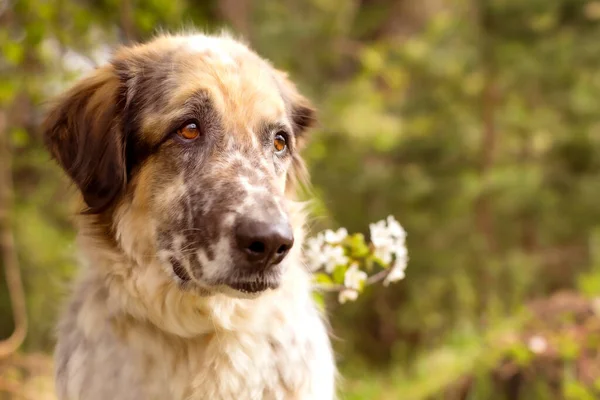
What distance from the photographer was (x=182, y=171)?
2.68 meters

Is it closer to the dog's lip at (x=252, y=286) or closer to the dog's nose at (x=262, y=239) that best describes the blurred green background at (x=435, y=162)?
the dog's lip at (x=252, y=286)

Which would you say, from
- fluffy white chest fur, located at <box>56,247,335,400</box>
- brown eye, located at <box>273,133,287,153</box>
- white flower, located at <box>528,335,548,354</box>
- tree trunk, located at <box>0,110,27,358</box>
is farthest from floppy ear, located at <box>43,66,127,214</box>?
white flower, located at <box>528,335,548,354</box>

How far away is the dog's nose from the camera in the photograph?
7.53 ft

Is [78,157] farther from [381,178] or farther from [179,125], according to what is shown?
[381,178]

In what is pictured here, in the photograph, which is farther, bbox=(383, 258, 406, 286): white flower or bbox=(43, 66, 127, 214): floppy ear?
bbox=(383, 258, 406, 286): white flower

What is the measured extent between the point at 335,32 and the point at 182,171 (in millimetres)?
6131

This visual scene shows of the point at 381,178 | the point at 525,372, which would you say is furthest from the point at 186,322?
the point at 381,178

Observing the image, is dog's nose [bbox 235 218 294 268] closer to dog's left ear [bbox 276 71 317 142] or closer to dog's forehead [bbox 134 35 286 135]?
dog's forehead [bbox 134 35 286 135]

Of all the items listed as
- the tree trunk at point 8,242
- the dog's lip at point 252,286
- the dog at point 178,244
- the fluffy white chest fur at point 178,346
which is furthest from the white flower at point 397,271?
the tree trunk at point 8,242

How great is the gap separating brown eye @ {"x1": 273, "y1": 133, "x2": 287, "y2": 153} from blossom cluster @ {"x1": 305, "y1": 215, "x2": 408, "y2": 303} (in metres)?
0.53

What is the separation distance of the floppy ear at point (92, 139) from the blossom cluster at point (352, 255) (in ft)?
3.48

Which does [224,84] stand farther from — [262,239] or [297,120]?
[262,239]

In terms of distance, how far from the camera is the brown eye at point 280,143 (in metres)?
2.92

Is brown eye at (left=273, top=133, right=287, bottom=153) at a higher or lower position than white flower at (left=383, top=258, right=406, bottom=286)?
higher
